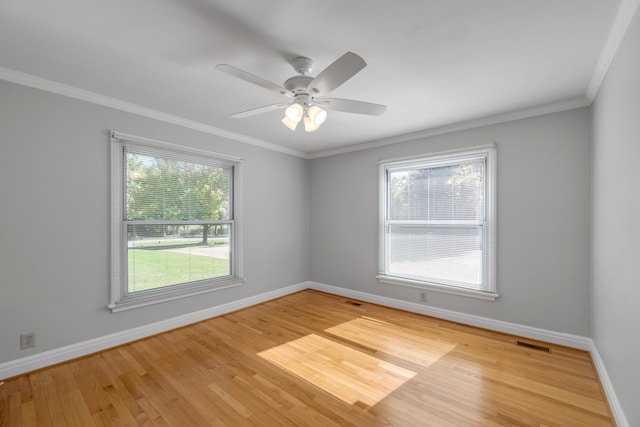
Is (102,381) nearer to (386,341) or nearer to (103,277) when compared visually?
(103,277)

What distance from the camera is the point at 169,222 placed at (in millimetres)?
3295

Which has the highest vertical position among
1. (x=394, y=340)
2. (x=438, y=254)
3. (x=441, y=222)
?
(x=441, y=222)

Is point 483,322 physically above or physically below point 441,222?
below

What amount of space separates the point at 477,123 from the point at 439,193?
3.06ft

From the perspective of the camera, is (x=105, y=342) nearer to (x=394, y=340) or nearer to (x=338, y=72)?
(x=394, y=340)

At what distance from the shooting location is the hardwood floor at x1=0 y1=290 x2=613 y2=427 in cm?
187

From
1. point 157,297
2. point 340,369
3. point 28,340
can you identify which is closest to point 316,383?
point 340,369

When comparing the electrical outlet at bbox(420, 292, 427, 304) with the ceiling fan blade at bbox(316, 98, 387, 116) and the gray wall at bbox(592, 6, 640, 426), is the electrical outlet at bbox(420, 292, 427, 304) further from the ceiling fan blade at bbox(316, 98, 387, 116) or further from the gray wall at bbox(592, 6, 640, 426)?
the ceiling fan blade at bbox(316, 98, 387, 116)

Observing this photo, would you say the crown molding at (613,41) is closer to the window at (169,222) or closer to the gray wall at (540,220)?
the gray wall at (540,220)

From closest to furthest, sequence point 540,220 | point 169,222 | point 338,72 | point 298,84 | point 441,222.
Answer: point 338,72 → point 298,84 → point 540,220 → point 169,222 → point 441,222

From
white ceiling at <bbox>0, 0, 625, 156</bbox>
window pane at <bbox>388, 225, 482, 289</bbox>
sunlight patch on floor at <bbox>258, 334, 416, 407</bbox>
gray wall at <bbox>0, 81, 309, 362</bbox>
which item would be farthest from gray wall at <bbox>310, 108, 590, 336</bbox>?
gray wall at <bbox>0, 81, 309, 362</bbox>

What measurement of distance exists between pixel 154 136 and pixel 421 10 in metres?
2.90

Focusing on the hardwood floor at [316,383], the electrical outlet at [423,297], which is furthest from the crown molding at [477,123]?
the hardwood floor at [316,383]

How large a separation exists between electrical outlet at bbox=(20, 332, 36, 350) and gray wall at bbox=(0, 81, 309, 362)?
0.03 meters
